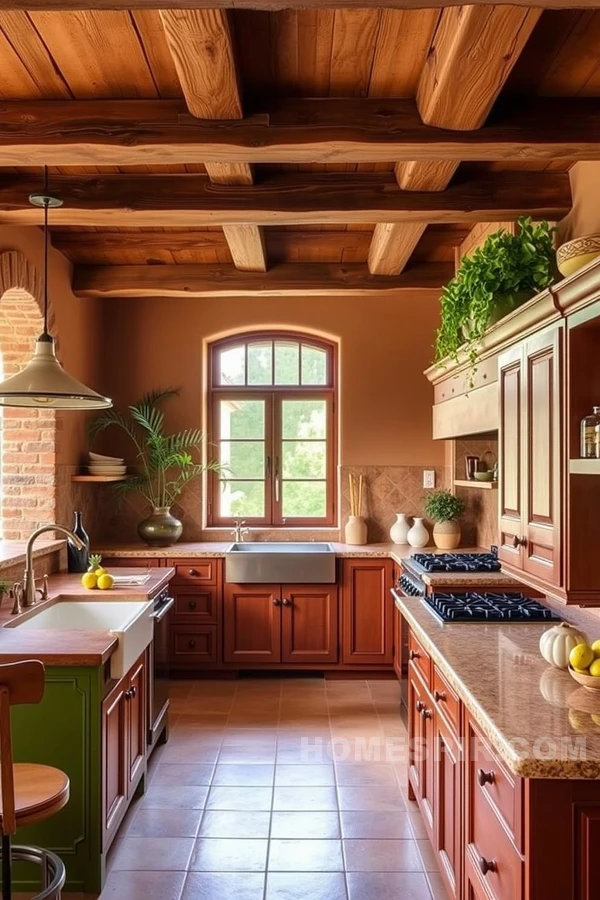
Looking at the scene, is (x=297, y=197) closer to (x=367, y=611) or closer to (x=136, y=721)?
(x=136, y=721)

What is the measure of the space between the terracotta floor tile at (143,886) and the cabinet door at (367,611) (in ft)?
7.60

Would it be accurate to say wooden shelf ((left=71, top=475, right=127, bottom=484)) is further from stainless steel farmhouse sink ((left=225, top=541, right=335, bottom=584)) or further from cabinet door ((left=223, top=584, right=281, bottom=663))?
cabinet door ((left=223, top=584, right=281, bottom=663))

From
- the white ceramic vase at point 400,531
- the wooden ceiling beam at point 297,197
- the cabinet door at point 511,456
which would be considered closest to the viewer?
the cabinet door at point 511,456

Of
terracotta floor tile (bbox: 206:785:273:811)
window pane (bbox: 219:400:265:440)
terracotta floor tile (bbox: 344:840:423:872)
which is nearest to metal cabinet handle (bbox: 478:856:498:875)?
terracotta floor tile (bbox: 344:840:423:872)

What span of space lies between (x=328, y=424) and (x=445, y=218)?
227 cm

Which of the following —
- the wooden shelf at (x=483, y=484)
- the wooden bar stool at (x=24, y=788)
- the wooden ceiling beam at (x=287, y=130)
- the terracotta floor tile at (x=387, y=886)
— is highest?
the wooden ceiling beam at (x=287, y=130)

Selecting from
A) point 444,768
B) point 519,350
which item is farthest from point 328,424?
point 444,768

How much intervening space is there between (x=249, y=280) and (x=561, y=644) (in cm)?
337

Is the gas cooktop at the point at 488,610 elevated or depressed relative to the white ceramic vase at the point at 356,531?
depressed

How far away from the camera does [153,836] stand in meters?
2.72

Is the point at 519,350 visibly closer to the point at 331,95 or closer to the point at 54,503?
the point at 331,95

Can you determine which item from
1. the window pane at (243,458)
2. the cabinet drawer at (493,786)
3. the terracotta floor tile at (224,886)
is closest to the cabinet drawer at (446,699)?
the cabinet drawer at (493,786)

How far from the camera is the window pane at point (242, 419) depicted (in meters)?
5.29

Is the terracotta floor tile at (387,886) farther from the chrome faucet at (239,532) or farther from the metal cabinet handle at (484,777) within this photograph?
the chrome faucet at (239,532)
